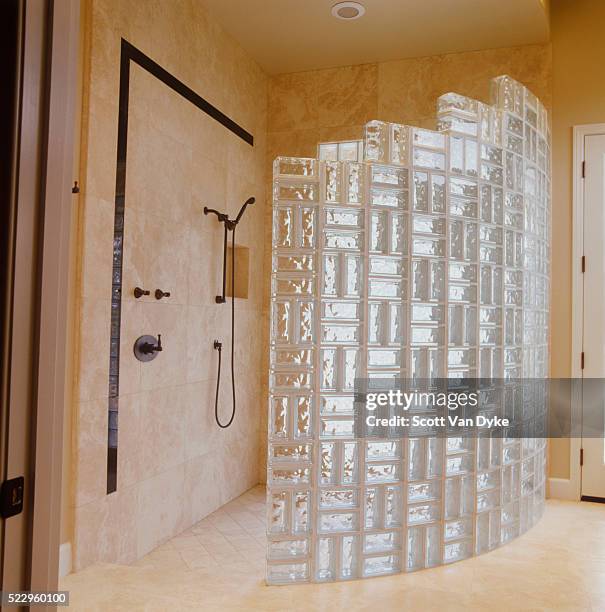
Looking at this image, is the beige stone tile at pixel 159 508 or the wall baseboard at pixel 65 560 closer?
the wall baseboard at pixel 65 560

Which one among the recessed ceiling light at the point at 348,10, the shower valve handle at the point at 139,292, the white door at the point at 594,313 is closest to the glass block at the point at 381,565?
the shower valve handle at the point at 139,292

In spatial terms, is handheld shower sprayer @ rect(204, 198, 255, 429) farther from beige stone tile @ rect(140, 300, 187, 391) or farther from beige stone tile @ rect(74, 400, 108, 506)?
beige stone tile @ rect(74, 400, 108, 506)

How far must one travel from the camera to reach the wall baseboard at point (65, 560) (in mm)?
2422

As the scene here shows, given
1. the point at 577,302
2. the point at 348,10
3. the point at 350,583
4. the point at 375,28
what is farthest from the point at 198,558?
the point at 375,28

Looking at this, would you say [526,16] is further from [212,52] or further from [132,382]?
[132,382]

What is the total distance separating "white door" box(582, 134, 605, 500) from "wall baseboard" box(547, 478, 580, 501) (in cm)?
7

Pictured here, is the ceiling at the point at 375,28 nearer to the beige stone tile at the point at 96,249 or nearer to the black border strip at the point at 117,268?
the black border strip at the point at 117,268

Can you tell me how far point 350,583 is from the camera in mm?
2543

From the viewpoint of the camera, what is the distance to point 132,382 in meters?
2.82

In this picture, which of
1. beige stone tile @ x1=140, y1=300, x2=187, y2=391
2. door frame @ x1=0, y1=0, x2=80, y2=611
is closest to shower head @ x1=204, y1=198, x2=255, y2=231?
beige stone tile @ x1=140, y1=300, x2=187, y2=391

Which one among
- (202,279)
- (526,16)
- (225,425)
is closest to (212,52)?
(202,279)

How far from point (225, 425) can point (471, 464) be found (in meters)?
1.60

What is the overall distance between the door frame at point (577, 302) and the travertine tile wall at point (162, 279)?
2.15 metres

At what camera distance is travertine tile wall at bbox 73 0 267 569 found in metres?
2.55
